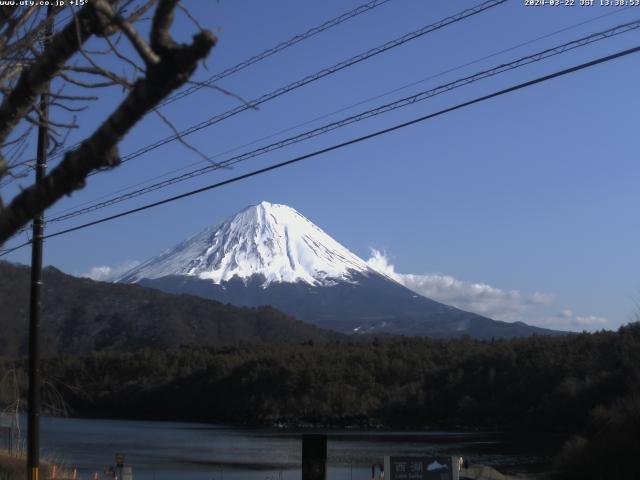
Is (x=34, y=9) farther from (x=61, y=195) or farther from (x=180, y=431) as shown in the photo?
(x=180, y=431)

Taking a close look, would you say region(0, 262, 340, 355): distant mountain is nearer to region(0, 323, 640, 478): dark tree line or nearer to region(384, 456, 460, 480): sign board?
region(0, 323, 640, 478): dark tree line

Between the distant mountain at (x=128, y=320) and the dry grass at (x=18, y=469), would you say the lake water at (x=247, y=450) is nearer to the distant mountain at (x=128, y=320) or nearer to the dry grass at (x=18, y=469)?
the dry grass at (x=18, y=469)

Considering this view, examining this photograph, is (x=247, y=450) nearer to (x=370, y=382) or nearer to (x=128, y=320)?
(x=370, y=382)

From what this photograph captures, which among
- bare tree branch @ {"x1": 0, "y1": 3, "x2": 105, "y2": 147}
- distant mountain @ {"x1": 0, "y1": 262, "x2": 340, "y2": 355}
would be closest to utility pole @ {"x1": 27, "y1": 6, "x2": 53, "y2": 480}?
bare tree branch @ {"x1": 0, "y1": 3, "x2": 105, "y2": 147}

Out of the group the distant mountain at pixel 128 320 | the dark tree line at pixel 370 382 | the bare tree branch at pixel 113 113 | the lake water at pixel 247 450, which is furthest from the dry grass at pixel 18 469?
the distant mountain at pixel 128 320

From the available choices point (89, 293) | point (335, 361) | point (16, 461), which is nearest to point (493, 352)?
point (335, 361)

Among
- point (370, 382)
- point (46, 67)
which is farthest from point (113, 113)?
point (370, 382)
